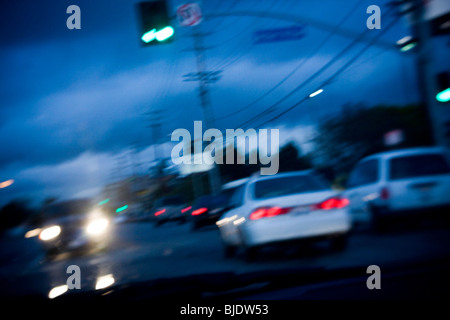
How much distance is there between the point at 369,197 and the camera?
8.77 m

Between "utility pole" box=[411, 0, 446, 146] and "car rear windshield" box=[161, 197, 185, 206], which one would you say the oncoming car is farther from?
"utility pole" box=[411, 0, 446, 146]

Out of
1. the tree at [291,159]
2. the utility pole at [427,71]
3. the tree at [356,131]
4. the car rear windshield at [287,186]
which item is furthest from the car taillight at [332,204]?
the tree at [356,131]

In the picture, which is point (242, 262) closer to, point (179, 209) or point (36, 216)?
point (36, 216)

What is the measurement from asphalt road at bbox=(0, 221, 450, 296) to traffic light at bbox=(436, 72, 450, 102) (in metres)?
2.27

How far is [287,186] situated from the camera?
25.0ft

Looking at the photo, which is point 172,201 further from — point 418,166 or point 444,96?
point 444,96

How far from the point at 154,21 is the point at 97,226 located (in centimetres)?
685

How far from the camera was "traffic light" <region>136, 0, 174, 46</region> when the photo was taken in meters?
6.42

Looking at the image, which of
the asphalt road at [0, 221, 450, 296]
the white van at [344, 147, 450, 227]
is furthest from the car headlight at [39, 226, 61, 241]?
the white van at [344, 147, 450, 227]

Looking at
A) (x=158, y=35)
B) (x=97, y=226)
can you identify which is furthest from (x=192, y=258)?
(x=97, y=226)

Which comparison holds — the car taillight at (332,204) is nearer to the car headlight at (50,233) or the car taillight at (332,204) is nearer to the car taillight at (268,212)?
the car taillight at (268,212)

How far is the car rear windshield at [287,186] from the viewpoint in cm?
748

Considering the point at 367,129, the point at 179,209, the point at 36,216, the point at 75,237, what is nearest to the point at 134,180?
the point at 179,209
